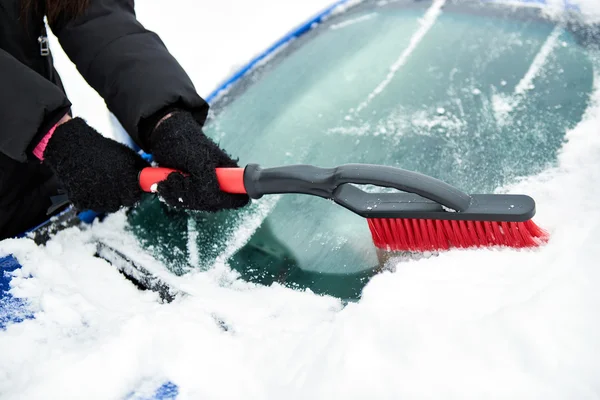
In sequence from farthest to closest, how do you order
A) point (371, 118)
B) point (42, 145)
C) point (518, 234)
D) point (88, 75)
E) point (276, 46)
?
point (276, 46), point (371, 118), point (88, 75), point (42, 145), point (518, 234)

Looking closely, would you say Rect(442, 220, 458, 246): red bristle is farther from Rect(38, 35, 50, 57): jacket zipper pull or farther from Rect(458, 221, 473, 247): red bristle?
Rect(38, 35, 50, 57): jacket zipper pull

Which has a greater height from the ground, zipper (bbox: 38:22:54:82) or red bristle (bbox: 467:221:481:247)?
zipper (bbox: 38:22:54:82)

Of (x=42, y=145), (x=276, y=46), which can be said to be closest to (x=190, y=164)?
(x=42, y=145)

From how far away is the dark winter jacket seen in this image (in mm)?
1062

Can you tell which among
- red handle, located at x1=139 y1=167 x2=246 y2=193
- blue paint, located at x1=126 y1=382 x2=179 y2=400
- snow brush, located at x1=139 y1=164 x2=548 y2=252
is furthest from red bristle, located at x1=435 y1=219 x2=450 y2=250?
blue paint, located at x1=126 y1=382 x2=179 y2=400

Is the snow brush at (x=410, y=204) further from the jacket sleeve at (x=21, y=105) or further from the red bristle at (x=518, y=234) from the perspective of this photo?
the jacket sleeve at (x=21, y=105)

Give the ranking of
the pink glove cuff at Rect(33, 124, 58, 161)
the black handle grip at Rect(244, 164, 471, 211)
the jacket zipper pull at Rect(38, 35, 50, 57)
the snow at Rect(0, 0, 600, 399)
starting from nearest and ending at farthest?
the snow at Rect(0, 0, 600, 399) → the black handle grip at Rect(244, 164, 471, 211) → the pink glove cuff at Rect(33, 124, 58, 161) → the jacket zipper pull at Rect(38, 35, 50, 57)

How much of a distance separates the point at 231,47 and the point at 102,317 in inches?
60.0

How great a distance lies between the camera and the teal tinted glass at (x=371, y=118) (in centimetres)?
120

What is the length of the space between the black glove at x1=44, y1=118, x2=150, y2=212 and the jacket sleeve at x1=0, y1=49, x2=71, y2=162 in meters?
0.05

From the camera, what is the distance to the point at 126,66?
1.20 metres

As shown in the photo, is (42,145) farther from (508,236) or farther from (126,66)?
(508,236)

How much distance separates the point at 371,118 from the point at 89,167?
79cm

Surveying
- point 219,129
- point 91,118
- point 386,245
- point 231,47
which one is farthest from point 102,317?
point 231,47
